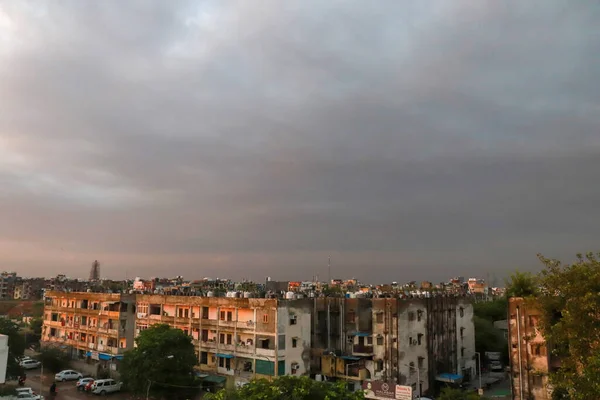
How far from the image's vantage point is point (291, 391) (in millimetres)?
26344

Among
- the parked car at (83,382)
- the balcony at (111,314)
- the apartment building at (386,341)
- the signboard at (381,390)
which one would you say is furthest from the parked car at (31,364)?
the signboard at (381,390)

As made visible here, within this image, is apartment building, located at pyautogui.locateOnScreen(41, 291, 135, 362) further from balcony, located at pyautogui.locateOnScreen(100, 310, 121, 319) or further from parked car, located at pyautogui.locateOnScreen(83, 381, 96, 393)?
parked car, located at pyautogui.locateOnScreen(83, 381, 96, 393)

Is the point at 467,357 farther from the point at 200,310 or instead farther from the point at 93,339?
the point at 93,339

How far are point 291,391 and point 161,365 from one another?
2587 centimetres

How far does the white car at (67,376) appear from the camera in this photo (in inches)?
2530

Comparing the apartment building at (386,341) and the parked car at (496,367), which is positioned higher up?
the apartment building at (386,341)

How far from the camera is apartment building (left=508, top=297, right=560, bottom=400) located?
4019 cm

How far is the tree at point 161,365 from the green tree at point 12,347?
16217 millimetres

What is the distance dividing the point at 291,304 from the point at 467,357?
25971 mm

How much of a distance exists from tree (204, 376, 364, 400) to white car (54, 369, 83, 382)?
153ft

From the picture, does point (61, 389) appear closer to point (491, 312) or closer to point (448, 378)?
point (448, 378)

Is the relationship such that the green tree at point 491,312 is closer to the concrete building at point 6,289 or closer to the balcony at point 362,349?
the balcony at point 362,349

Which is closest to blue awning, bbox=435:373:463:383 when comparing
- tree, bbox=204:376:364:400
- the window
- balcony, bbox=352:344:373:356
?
balcony, bbox=352:344:373:356

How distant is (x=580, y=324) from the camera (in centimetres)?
3238
